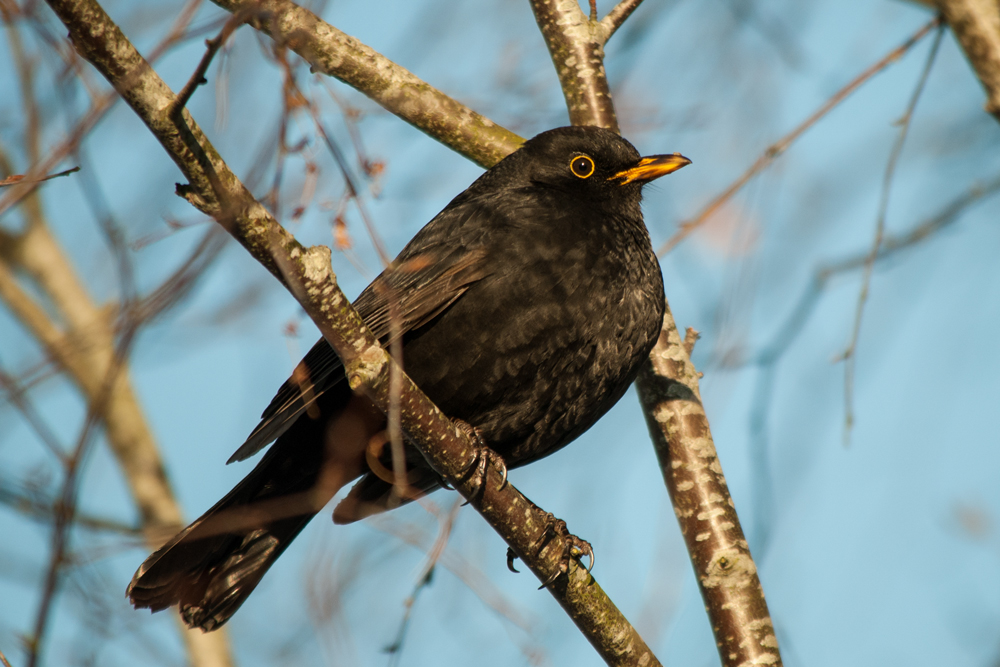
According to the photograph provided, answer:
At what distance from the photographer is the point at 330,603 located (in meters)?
2.96

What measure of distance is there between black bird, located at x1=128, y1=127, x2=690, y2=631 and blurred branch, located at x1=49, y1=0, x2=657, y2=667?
372mm

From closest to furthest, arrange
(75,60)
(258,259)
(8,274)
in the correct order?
(75,60), (258,259), (8,274)

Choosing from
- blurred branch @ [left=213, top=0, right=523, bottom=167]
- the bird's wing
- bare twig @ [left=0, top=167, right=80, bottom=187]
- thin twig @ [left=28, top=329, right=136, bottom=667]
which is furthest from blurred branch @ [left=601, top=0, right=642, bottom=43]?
thin twig @ [left=28, top=329, right=136, bottom=667]

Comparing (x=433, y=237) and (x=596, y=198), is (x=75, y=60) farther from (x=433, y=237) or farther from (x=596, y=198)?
(x=596, y=198)

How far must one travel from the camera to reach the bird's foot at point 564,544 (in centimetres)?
321

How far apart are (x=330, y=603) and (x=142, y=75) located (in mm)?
1698

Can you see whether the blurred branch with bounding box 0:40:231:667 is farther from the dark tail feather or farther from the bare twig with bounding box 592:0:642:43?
the bare twig with bounding box 592:0:642:43

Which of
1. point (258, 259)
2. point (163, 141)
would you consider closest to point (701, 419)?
point (258, 259)

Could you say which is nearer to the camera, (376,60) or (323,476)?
(323,476)

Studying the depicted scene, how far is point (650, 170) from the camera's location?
14.3ft

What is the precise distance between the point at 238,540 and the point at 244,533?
0.05 meters

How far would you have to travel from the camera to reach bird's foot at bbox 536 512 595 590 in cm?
321

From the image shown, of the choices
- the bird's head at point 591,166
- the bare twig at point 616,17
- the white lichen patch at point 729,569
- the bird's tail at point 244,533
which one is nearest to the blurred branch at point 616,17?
the bare twig at point 616,17

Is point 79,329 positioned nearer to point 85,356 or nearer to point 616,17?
point 85,356
